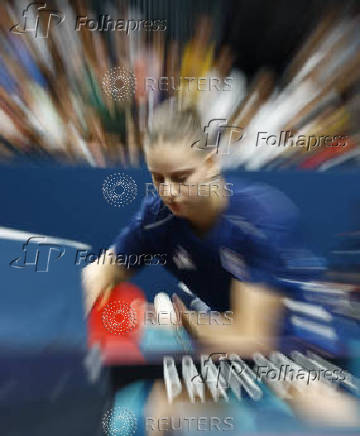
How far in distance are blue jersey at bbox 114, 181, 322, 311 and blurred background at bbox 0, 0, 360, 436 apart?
5cm

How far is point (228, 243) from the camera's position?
220 cm

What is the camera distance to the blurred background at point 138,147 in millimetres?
2102

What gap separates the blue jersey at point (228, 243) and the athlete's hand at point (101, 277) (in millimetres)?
58

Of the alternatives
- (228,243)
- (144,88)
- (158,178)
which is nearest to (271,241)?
(228,243)

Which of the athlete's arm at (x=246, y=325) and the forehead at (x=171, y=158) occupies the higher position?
the forehead at (x=171, y=158)

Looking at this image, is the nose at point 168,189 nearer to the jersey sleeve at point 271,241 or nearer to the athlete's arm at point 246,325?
the jersey sleeve at point 271,241

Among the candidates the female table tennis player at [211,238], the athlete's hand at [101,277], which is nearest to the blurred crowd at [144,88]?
the female table tennis player at [211,238]

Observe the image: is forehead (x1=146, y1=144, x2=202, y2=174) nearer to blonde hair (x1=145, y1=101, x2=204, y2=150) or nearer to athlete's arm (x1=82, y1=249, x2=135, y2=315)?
blonde hair (x1=145, y1=101, x2=204, y2=150)

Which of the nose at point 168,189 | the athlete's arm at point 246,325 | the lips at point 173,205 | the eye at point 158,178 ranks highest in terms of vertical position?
the eye at point 158,178

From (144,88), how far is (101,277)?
0.74 m

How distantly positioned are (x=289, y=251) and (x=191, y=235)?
0.38 m

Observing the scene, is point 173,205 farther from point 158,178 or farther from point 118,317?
point 118,317

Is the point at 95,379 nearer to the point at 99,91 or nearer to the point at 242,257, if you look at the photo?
the point at 242,257

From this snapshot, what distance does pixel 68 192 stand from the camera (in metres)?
2.15
